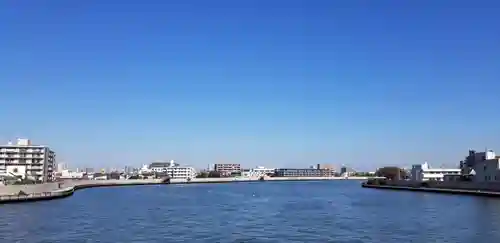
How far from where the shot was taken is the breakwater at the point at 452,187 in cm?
5208

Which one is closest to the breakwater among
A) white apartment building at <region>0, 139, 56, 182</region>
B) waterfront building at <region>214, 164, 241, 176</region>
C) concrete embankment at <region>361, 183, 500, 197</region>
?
concrete embankment at <region>361, 183, 500, 197</region>

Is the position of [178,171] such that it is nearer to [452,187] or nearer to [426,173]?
[426,173]

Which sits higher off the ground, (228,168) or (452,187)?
(228,168)

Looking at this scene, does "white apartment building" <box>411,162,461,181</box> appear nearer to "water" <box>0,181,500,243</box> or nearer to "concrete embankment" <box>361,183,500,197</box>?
"concrete embankment" <box>361,183,500,197</box>

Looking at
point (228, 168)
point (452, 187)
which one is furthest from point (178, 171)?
point (452, 187)

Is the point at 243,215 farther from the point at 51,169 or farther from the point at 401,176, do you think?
the point at 401,176

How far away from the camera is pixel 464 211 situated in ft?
104

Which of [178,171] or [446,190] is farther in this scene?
[178,171]

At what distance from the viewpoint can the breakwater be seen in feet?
171

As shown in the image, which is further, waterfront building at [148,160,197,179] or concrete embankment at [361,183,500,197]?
waterfront building at [148,160,197,179]

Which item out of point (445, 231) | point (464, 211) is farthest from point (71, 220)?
point (464, 211)

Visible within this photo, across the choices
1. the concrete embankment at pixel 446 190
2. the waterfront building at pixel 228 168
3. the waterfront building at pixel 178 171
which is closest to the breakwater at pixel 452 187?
the concrete embankment at pixel 446 190

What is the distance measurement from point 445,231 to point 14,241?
665 inches

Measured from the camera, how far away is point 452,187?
63094mm
